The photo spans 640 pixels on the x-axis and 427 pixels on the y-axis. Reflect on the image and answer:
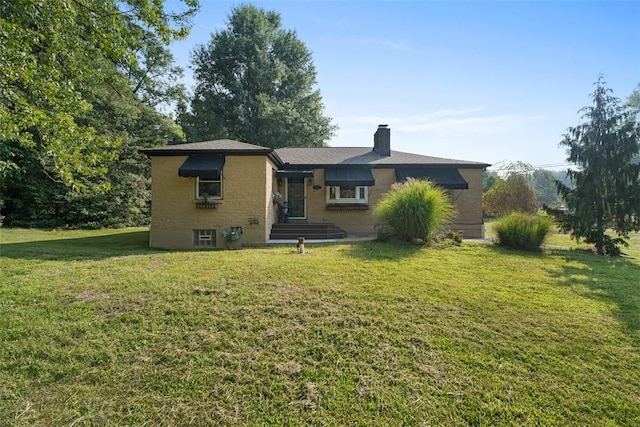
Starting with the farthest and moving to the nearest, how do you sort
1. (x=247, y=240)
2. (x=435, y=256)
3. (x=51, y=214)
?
1. (x=51, y=214)
2. (x=247, y=240)
3. (x=435, y=256)

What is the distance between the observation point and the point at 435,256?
28.6 ft

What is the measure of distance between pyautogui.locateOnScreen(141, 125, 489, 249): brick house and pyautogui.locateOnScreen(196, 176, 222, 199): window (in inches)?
1.5

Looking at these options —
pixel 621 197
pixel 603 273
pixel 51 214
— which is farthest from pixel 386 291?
pixel 51 214

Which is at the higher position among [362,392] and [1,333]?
[1,333]

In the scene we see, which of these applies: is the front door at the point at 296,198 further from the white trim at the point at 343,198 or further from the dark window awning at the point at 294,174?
the white trim at the point at 343,198

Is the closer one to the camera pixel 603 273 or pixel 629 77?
pixel 603 273

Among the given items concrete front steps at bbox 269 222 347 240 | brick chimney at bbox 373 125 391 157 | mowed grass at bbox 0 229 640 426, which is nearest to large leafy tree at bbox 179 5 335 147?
brick chimney at bbox 373 125 391 157

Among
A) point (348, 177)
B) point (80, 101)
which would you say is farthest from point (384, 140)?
point (80, 101)

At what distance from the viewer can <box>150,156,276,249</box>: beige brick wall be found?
11.3 m

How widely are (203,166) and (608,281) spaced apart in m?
12.8

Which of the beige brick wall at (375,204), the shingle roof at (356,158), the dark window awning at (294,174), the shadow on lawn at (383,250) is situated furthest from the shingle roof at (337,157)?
the shadow on lawn at (383,250)

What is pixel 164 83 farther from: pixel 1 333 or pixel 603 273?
pixel 603 273

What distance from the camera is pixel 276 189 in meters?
14.5

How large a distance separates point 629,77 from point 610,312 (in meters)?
9.19
